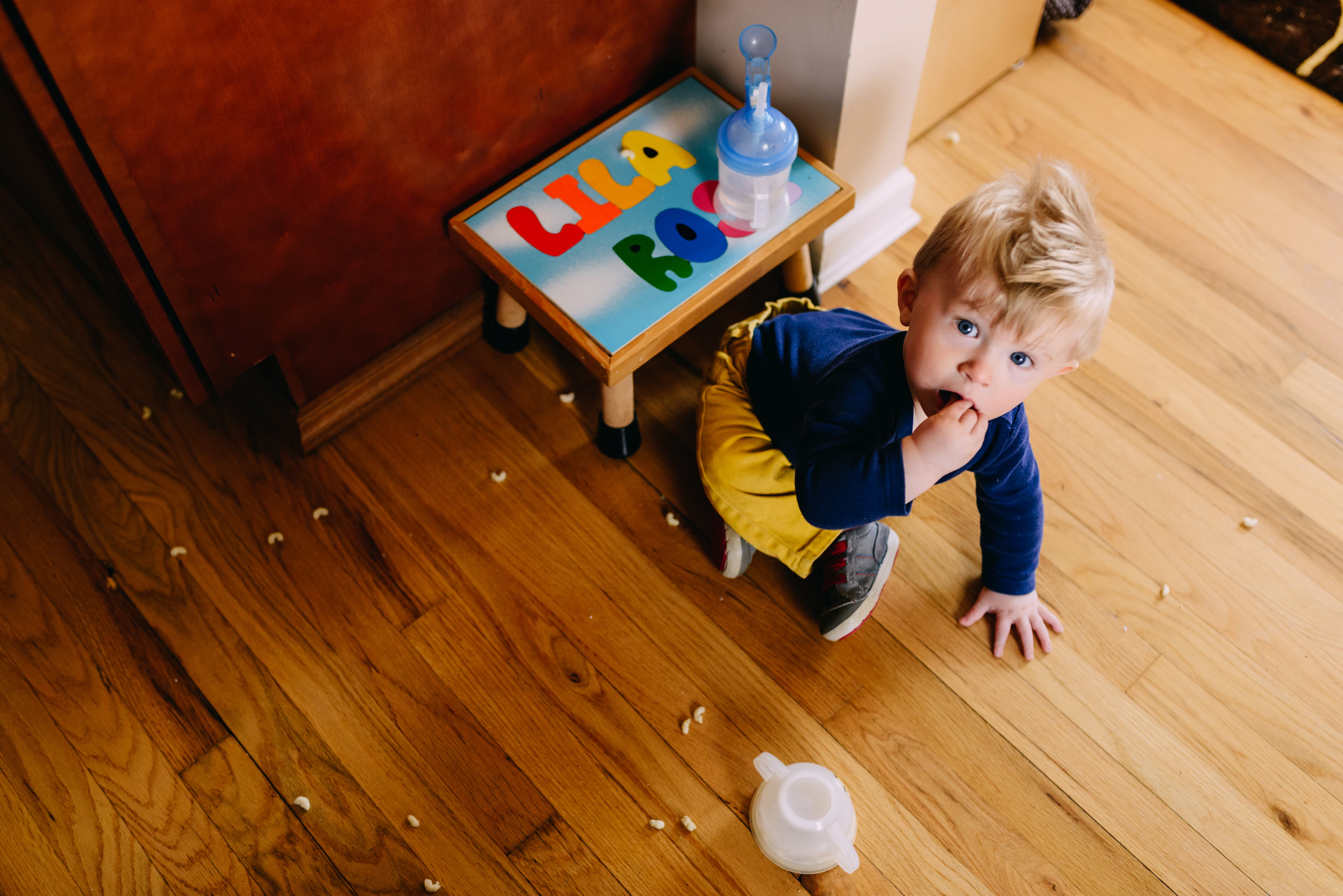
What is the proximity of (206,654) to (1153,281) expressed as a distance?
4.47ft

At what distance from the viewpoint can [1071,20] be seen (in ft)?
5.78

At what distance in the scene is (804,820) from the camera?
108 centimetres

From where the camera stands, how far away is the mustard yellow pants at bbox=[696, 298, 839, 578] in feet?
3.82

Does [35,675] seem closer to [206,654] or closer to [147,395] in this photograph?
[206,654]

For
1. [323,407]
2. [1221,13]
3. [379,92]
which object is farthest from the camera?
[1221,13]

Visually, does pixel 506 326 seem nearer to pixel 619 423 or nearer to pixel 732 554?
pixel 619 423

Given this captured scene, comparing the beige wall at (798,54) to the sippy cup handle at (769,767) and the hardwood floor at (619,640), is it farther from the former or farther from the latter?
the sippy cup handle at (769,767)

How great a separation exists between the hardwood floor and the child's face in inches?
15.6

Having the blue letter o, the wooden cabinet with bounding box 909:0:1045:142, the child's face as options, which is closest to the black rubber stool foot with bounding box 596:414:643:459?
the blue letter o

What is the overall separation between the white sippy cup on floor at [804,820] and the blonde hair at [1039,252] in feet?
1.71

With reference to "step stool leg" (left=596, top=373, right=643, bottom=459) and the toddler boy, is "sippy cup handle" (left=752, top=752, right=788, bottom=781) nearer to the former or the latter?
the toddler boy

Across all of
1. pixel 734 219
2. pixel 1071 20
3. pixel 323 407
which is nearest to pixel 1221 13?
pixel 1071 20

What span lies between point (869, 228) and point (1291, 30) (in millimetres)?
866

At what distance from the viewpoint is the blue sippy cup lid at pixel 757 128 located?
1.16 metres
